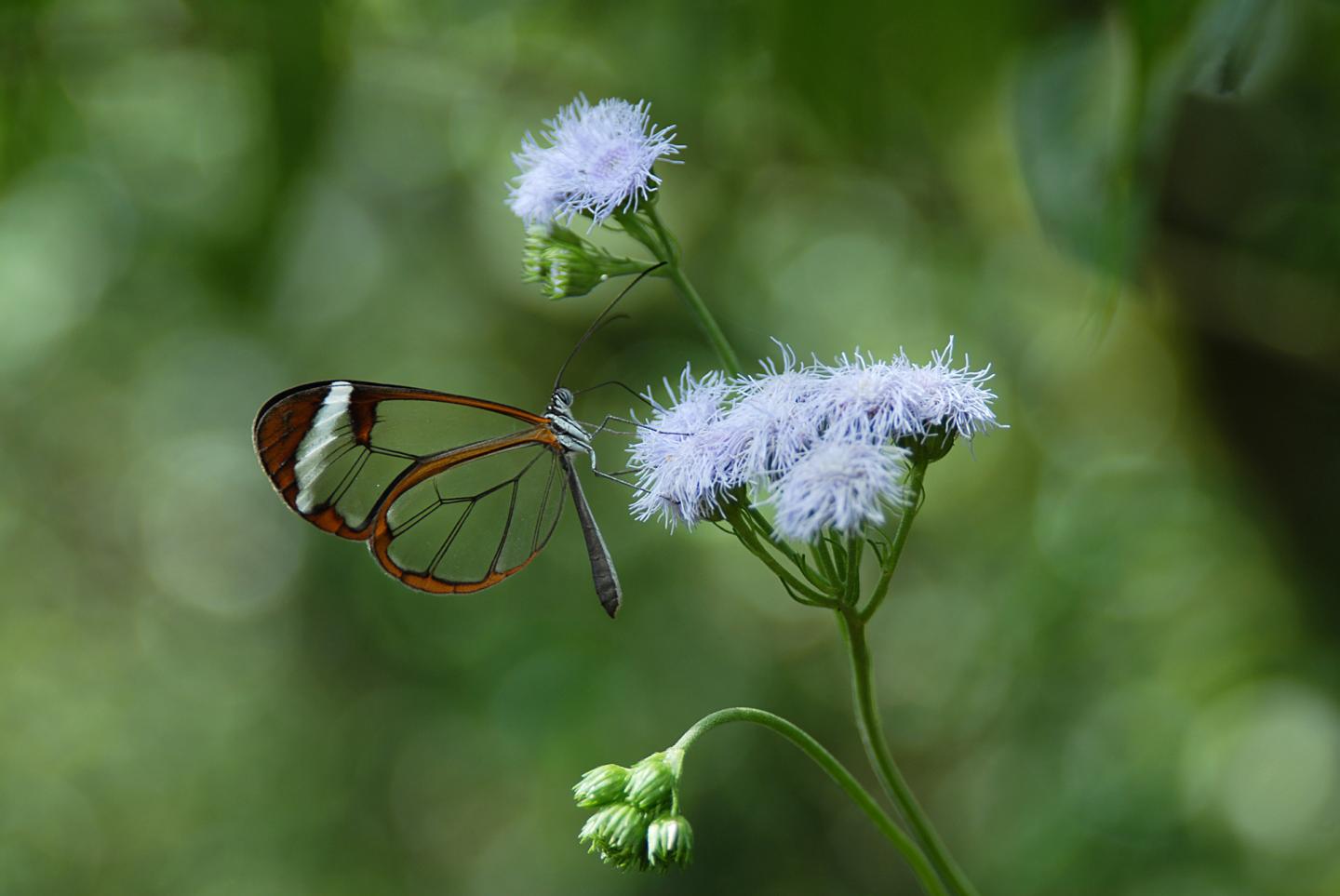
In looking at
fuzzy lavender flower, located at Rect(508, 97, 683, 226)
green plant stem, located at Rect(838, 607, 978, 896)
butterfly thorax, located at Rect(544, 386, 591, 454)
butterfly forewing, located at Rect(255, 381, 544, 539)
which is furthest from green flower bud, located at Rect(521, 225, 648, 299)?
green plant stem, located at Rect(838, 607, 978, 896)

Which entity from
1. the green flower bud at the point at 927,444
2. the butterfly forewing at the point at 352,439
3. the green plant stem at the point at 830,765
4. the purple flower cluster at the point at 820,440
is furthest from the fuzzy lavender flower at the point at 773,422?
the butterfly forewing at the point at 352,439

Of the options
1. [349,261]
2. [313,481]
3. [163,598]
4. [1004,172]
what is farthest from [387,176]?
[163,598]

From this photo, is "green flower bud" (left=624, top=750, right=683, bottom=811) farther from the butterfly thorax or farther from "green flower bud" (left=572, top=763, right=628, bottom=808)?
the butterfly thorax

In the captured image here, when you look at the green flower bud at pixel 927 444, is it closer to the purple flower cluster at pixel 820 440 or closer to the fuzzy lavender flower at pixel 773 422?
the purple flower cluster at pixel 820 440

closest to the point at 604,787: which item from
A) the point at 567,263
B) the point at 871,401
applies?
the point at 871,401

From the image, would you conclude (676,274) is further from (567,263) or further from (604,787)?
(604,787)
